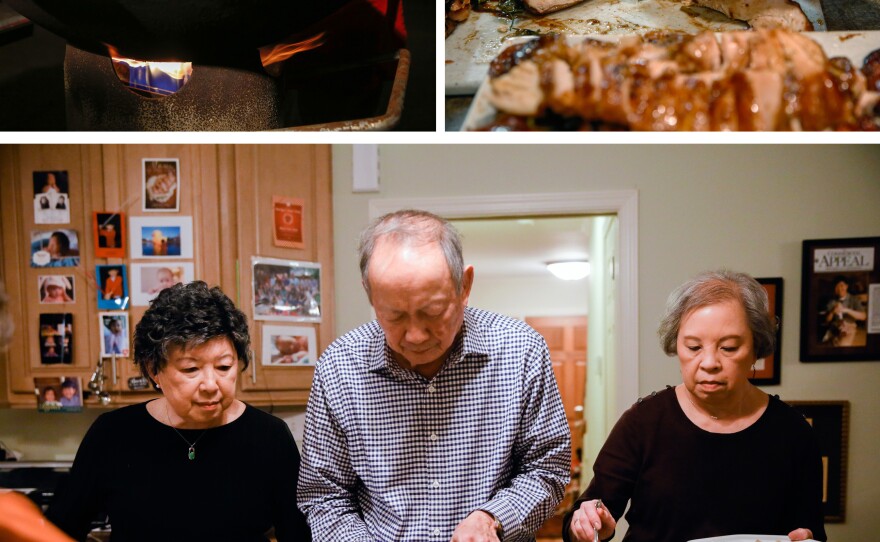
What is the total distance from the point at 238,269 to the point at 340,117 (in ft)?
2.75

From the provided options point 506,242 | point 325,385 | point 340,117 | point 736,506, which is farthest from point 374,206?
point 506,242

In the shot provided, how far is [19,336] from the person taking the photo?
241 centimetres

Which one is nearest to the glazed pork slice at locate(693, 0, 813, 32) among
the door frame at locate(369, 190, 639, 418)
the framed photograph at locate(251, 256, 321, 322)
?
the door frame at locate(369, 190, 639, 418)

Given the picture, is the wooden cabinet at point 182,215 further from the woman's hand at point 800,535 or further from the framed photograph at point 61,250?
the woman's hand at point 800,535

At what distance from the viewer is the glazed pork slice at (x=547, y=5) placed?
1.63 m

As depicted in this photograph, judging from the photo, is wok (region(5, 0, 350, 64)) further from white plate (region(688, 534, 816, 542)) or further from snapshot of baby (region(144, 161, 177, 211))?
white plate (region(688, 534, 816, 542))

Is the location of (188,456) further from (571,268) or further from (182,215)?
(571,268)

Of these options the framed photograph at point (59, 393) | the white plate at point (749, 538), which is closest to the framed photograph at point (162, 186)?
the framed photograph at point (59, 393)

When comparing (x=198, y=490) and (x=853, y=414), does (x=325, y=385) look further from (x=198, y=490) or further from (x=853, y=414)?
(x=853, y=414)

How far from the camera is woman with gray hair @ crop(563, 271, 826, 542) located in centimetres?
134

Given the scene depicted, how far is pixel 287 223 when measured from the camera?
7.85 feet

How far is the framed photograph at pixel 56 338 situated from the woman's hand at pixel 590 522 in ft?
6.20

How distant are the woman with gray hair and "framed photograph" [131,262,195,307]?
161cm

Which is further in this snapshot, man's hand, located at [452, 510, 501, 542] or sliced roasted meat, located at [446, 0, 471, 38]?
sliced roasted meat, located at [446, 0, 471, 38]
